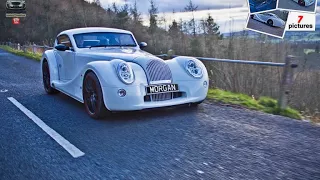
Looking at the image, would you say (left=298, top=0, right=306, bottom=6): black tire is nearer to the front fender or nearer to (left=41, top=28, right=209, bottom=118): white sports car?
(left=41, top=28, right=209, bottom=118): white sports car

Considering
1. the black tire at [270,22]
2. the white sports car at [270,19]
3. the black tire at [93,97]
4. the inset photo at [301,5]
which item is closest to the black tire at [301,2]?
the inset photo at [301,5]

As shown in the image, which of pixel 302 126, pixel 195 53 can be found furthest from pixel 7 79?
pixel 302 126

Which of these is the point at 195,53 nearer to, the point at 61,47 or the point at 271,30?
the point at 271,30

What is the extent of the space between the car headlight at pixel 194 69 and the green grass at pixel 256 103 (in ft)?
3.49

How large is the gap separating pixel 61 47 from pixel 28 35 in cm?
5319

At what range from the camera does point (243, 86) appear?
300 inches

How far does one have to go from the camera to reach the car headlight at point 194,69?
15.7 feet

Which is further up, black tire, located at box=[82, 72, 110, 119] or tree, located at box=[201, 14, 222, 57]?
tree, located at box=[201, 14, 222, 57]

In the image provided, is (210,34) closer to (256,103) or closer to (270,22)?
(270,22)

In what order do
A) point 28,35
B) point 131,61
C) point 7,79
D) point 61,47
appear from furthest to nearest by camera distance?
1. point 28,35
2. point 7,79
3. point 61,47
4. point 131,61

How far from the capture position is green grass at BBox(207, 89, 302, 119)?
4.81 meters

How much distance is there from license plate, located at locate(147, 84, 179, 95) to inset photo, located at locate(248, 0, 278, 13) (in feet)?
12.8

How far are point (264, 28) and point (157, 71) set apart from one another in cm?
485

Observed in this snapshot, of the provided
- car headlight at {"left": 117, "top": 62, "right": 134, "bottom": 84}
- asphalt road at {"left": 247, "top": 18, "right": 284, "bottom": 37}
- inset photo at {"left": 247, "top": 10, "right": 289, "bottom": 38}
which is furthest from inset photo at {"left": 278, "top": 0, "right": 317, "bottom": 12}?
car headlight at {"left": 117, "top": 62, "right": 134, "bottom": 84}
